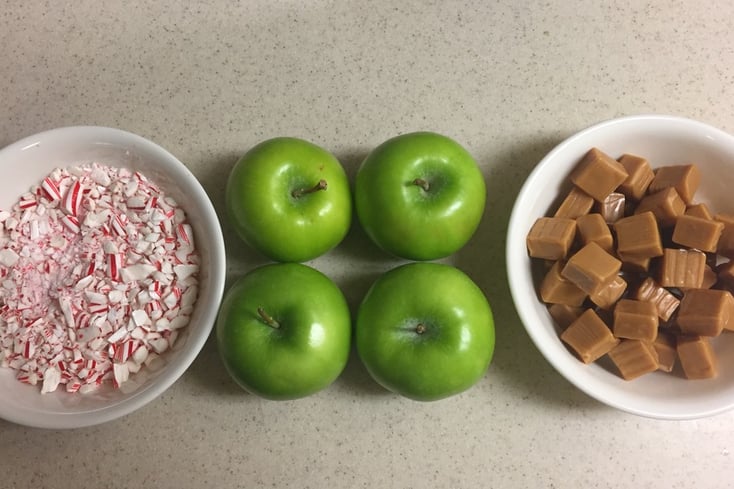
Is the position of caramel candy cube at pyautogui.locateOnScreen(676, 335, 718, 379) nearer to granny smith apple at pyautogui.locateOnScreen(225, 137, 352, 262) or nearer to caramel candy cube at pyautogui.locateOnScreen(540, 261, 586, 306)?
caramel candy cube at pyautogui.locateOnScreen(540, 261, 586, 306)

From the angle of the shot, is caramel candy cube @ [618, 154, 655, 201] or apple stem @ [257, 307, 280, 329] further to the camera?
caramel candy cube @ [618, 154, 655, 201]

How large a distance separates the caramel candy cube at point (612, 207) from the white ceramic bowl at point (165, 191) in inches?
26.9

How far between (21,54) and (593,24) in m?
1.16

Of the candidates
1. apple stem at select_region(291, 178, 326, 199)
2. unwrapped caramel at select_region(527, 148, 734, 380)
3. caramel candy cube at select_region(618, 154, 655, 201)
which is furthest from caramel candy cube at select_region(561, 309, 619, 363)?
apple stem at select_region(291, 178, 326, 199)

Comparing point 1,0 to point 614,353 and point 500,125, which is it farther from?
point 614,353

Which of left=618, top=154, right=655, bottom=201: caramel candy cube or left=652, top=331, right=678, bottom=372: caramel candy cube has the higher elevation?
left=618, top=154, right=655, bottom=201: caramel candy cube

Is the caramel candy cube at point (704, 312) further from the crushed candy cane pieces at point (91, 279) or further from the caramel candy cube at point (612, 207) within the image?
the crushed candy cane pieces at point (91, 279)

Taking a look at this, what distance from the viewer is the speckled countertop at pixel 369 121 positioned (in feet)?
3.31

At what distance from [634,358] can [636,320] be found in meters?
0.07

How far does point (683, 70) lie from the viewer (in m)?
1.08

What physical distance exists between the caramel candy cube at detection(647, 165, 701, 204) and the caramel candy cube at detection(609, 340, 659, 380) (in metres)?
0.27

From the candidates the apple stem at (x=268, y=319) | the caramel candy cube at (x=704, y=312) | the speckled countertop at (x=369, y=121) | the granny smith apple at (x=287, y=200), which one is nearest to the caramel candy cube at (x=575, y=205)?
the speckled countertop at (x=369, y=121)

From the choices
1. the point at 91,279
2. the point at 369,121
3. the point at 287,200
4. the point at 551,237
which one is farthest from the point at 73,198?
the point at 551,237

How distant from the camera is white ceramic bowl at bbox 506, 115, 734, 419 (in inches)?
35.5
